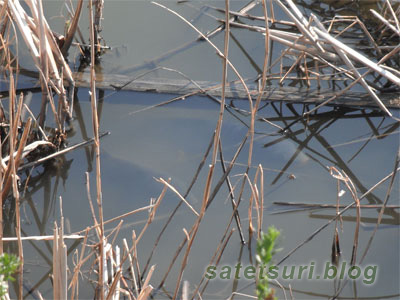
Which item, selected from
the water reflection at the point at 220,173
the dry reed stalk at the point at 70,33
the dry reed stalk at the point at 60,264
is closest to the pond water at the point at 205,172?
the water reflection at the point at 220,173

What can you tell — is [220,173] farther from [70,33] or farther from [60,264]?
[60,264]

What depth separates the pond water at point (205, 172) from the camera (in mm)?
1817

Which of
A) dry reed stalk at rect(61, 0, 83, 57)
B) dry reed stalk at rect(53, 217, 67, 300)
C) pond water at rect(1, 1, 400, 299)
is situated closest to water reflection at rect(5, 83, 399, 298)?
pond water at rect(1, 1, 400, 299)

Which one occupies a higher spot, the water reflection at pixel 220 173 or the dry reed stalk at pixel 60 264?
the dry reed stalk at pixel 60 264

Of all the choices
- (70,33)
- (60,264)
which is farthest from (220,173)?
(60,264)

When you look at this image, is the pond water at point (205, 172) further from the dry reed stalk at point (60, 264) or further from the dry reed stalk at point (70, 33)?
the dry reed stalk at point (60, 264)

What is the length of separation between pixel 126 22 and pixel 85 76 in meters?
0.55

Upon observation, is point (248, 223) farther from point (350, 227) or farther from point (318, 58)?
point (318, 58)

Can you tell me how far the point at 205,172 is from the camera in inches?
85.3

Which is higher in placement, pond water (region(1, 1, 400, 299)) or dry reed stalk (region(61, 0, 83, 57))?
dry reed stalk (region(61, 0, 83, 57))

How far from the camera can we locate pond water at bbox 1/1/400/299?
71.6 inches

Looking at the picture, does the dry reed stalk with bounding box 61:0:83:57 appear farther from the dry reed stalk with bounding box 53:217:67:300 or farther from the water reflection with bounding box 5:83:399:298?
the dry reed stalk with bounding box 53:217:67:300

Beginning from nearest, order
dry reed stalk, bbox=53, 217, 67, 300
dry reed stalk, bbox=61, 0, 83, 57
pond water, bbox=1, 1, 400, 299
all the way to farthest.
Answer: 1. dry reed stalk, bbox=53, 217, 67, 300
2. pond water, bbox=1, 1, 400, 299
3. dry reed stalk, bbox=61, 0, 83, 57

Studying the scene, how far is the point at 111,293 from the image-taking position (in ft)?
4.28
